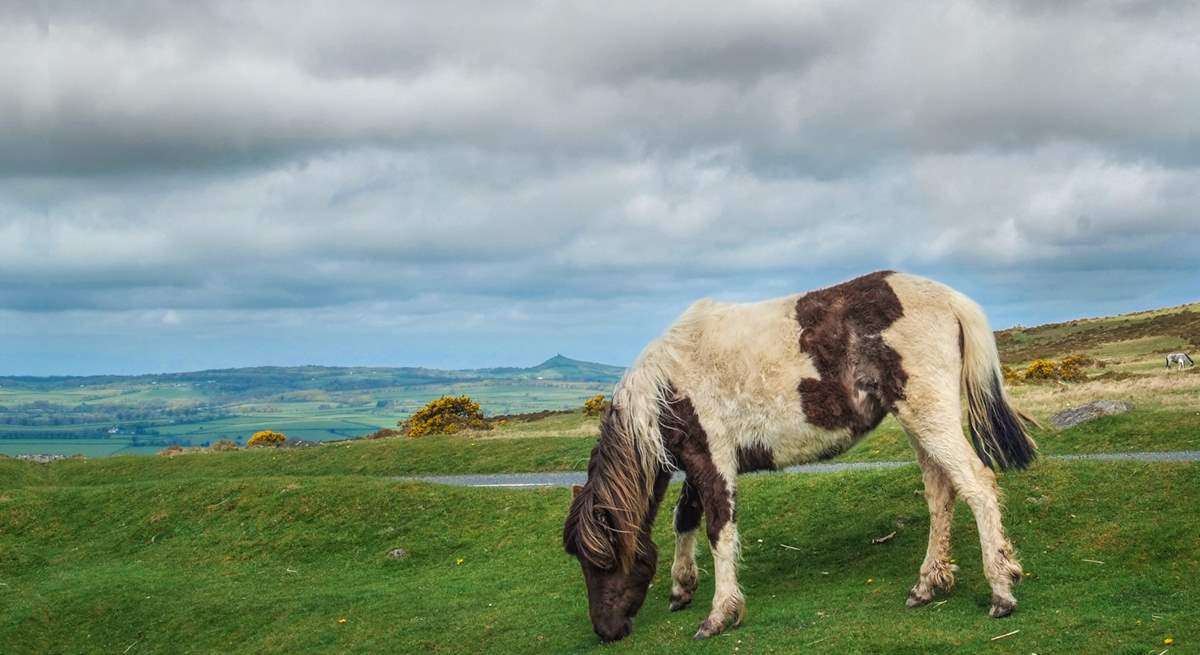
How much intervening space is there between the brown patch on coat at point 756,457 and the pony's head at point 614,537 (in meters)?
1.07

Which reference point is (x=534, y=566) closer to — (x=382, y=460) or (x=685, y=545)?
(x=685, y=545)

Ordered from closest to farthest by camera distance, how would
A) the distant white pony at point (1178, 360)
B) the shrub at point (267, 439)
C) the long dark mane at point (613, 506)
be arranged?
the long dark mane at point (613, 506), the distant white pony at point (1178, 360), the shrub at point (267, 439)

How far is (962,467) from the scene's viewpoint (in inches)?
355

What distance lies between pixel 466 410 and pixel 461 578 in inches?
1562

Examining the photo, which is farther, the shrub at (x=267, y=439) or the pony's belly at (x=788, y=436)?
the shrub at (x=267, y=439)

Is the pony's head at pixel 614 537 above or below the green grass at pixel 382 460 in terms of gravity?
above

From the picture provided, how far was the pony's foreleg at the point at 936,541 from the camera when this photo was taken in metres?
9.67

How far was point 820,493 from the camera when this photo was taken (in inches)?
606

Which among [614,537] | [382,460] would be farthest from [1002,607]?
[382,460]

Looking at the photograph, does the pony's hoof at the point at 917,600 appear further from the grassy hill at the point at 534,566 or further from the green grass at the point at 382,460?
the green grass at the point at 382,460

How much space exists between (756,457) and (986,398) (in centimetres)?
247

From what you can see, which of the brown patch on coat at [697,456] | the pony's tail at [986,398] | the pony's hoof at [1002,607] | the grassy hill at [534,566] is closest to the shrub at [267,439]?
the grassy hill at [534,566]

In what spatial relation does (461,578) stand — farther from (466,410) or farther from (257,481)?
(466,410)

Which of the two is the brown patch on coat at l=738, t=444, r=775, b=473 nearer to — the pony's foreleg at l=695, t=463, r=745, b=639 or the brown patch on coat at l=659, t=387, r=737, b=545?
the pony's foreleg at l=695, t=463, r=745, b=639
